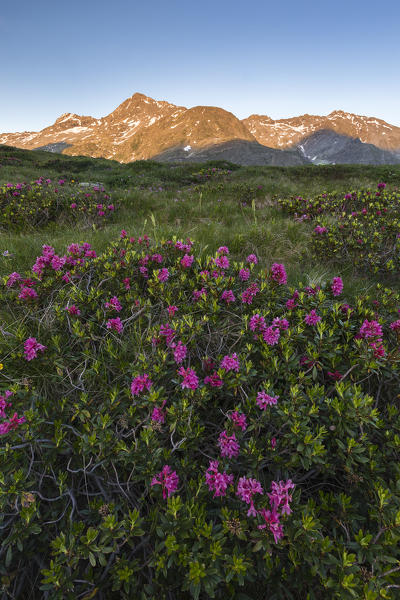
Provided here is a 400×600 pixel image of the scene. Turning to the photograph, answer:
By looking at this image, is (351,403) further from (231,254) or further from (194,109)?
(194,109)

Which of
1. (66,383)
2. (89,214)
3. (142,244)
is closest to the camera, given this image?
(66,383)

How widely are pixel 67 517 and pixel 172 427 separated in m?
0.74

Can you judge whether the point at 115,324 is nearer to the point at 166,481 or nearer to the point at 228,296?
the point at 228,296

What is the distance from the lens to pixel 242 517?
4.58 feet

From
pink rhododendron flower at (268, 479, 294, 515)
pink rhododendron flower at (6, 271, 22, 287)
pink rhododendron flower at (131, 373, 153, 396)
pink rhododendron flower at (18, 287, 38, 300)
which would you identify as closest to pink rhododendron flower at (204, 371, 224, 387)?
pink rhododendron flower at (131, 373, 153, 396)

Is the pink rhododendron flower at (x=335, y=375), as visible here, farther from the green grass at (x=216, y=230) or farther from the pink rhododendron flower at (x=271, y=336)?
the green grass at (x=216, y=230)

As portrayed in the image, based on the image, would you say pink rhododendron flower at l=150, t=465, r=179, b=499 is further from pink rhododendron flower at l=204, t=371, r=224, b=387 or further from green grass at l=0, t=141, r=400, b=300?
green grass at l=0, t=141, r=400, b=300

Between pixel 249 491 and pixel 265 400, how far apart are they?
0.50m

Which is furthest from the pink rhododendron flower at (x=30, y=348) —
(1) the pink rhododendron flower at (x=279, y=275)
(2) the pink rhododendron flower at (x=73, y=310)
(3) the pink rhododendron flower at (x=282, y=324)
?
(1) the pink rhododendron flower at (x=279, y=275)

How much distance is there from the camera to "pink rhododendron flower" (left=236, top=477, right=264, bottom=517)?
1.31m

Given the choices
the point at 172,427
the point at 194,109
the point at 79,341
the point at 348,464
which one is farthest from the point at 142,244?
the point at 194,109

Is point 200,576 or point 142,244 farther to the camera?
point 142,244

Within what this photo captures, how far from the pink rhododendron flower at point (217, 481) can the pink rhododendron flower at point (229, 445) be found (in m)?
0.09

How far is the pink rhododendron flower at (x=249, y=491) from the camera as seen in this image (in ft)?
4.31
